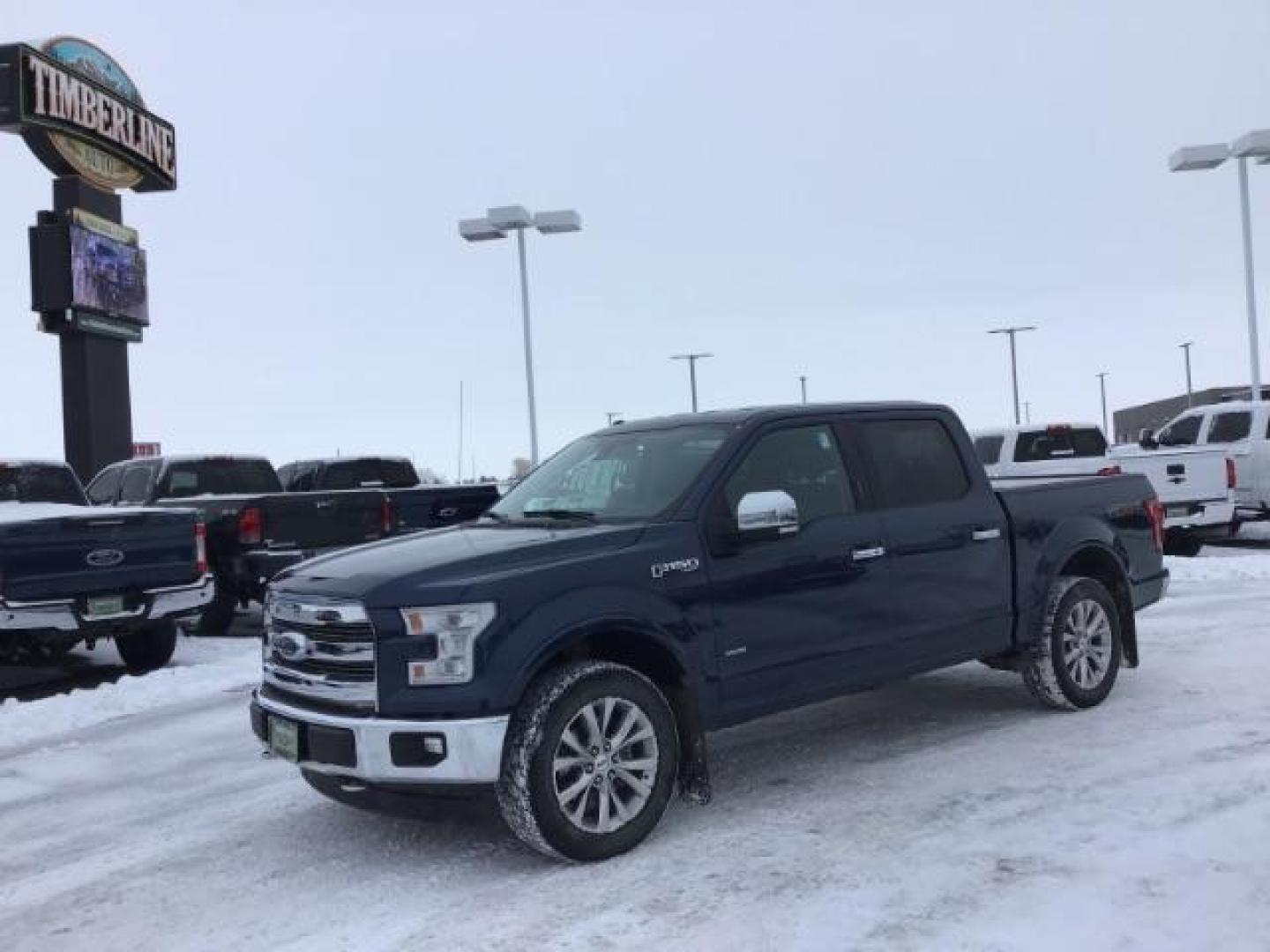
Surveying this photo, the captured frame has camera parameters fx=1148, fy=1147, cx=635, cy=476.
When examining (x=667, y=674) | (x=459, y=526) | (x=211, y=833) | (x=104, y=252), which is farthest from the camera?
(x=104, y=252)

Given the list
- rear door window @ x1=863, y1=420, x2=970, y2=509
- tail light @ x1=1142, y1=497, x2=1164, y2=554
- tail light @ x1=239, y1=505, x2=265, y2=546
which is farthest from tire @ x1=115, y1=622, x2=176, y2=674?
tail light @ x1=1142, y1=497, x2=1164, y2=554

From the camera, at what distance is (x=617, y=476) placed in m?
5.75

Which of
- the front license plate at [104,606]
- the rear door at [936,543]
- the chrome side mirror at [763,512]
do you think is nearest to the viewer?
the chrome side mirror at [763,512]

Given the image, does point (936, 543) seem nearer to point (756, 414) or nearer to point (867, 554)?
point (867, 554)

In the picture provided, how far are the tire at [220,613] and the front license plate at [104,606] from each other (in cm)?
284

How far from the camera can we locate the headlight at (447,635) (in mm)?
4445

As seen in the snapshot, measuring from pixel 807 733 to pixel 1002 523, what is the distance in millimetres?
1632

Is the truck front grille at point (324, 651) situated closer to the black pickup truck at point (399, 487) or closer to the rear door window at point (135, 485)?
the black pickup truck at point (399, 487)

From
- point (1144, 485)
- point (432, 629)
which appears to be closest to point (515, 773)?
point (432, 629)

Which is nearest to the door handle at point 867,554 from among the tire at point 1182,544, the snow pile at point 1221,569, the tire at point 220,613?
the snow pile at point 1221,569

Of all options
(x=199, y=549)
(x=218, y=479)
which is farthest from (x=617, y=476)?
(x=218, y=479)

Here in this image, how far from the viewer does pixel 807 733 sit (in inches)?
261

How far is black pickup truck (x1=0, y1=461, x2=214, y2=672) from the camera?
29.2 feet

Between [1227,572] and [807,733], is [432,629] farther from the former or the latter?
[1227,572]
